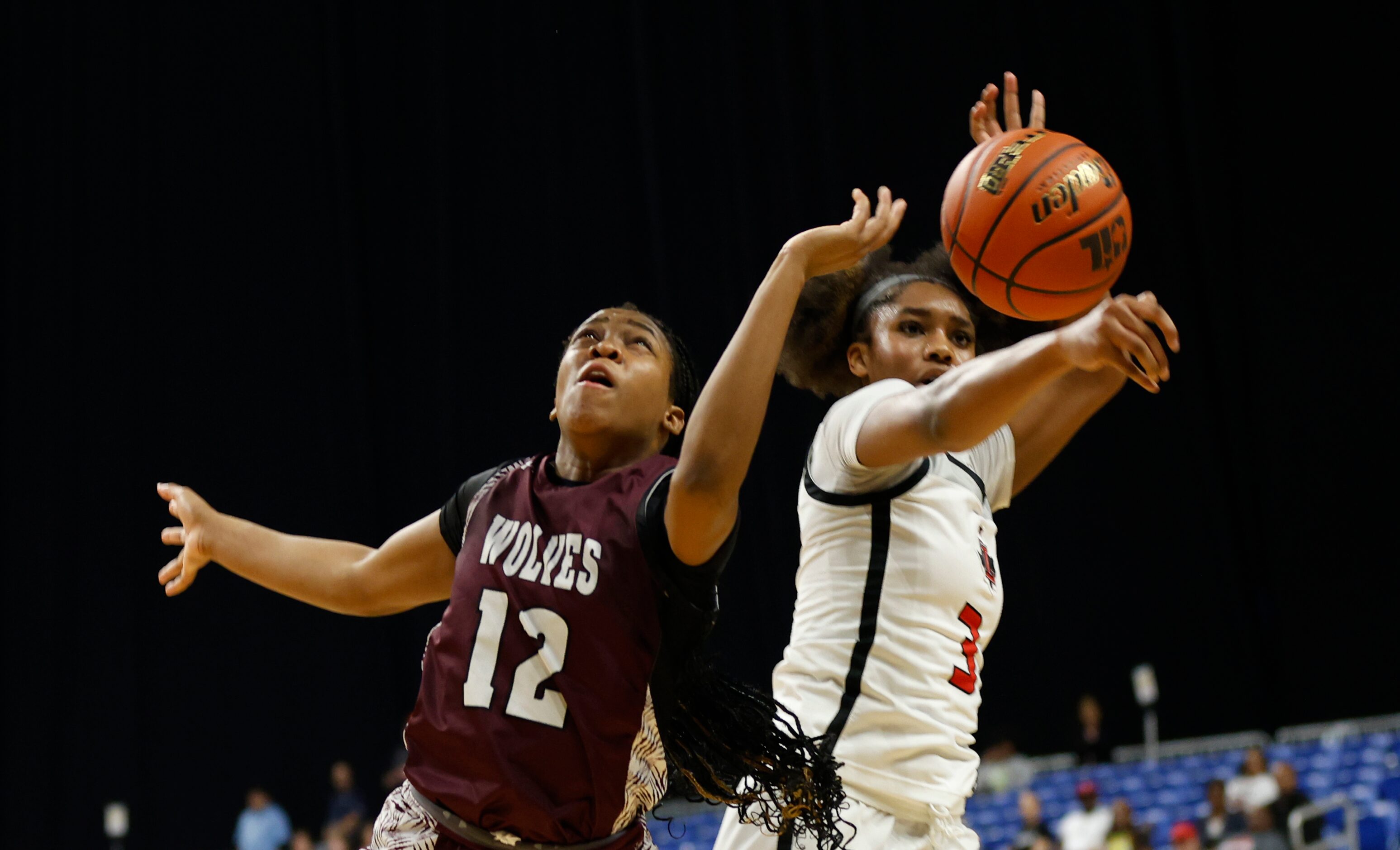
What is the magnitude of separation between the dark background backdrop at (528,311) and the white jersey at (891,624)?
33.9ft

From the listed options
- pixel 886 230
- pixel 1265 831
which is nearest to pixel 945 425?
pixel 886 230

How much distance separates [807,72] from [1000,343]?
10.9m

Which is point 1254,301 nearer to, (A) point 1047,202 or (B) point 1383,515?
(B) point 1383,515

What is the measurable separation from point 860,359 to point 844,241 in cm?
96

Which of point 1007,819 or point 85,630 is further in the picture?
point 85,630

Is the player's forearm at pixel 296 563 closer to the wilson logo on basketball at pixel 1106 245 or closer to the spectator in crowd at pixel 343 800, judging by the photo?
the wilson logo on basketball at pixel 1106 245

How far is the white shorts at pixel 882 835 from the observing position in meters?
2.67

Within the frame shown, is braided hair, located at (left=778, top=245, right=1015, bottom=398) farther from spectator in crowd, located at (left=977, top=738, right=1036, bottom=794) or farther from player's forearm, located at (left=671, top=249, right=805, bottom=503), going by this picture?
spectator in crowd, located at (left=977, top=738, right=1036, bottom=794)

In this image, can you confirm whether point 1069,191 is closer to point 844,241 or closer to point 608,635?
point 844,241

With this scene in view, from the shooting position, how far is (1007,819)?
932 centimetres

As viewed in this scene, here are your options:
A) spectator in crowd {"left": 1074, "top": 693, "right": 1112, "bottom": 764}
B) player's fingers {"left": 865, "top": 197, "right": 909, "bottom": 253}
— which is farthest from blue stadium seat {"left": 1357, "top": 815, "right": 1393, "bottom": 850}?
spectator in crowd {"left": 1074, "top": 693, "right": 1112, "bottom": 764}

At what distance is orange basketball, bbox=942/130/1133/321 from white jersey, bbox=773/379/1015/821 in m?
0.43

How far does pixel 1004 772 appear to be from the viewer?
12008 mm

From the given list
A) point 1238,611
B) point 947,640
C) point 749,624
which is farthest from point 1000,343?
point 1238,611
